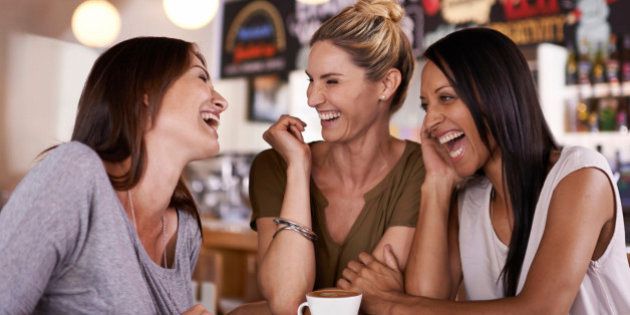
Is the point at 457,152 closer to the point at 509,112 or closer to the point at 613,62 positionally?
the point at 509,112

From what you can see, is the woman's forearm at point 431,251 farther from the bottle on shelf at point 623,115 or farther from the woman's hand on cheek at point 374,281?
the bottle on shelf at point 623,115

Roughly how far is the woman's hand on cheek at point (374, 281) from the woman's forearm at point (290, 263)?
0.09 meters

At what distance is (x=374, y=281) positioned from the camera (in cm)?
158

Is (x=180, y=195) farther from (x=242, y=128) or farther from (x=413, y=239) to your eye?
(x=242, y=128)

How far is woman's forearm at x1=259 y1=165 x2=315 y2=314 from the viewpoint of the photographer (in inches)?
63.7

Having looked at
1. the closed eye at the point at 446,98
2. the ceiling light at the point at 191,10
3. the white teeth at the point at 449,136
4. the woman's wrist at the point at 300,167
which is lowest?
the woman's wrist at the point at 300,167

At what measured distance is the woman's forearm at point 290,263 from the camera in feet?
5.31

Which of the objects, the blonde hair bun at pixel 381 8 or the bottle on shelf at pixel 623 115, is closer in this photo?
the blonde hair bun at pixel 381 8

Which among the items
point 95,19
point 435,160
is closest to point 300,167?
point 435,160

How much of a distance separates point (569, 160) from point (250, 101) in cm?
504

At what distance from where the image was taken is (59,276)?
49.6 inches

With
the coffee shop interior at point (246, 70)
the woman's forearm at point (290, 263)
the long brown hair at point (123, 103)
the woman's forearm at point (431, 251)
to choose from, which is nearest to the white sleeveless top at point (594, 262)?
the woman's forearm at point (431, 251)

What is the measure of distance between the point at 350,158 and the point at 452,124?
38 cm

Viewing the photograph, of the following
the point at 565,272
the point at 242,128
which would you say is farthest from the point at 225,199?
the point at 565,272
